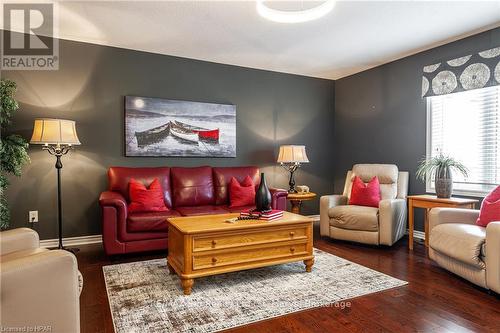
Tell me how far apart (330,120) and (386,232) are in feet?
8.46

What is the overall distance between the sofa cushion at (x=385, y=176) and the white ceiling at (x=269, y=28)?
155 centimetres

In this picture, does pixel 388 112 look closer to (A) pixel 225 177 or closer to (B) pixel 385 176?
(B) pixel 385 176

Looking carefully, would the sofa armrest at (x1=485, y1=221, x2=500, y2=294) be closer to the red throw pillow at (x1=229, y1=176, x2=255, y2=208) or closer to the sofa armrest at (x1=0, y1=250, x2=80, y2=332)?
the red throw pillow at (x1=229, y1=176, x2=255, y2=208)

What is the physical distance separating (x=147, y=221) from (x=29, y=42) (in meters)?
2.52

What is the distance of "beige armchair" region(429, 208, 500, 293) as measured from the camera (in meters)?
2.37

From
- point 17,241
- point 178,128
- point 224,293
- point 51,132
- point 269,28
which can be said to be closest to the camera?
point 17,241

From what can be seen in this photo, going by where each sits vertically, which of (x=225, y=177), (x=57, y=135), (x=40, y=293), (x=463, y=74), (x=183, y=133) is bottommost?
(x=40, y=293)

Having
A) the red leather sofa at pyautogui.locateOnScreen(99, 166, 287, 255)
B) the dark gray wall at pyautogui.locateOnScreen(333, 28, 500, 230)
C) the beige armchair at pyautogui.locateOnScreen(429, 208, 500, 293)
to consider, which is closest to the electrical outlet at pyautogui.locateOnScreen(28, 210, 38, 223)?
the red leather sofa at pyautogui.locateOnScreen(99, 166, 287, 255)

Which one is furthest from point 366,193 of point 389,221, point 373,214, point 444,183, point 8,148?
point 8,148

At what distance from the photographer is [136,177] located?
383 cm

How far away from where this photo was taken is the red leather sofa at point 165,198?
127 inches

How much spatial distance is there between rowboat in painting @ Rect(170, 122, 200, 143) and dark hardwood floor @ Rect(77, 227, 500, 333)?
2004 millimetres

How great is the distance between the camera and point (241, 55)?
4.40m

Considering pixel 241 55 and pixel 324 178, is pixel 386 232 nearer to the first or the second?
pixel 324 178
